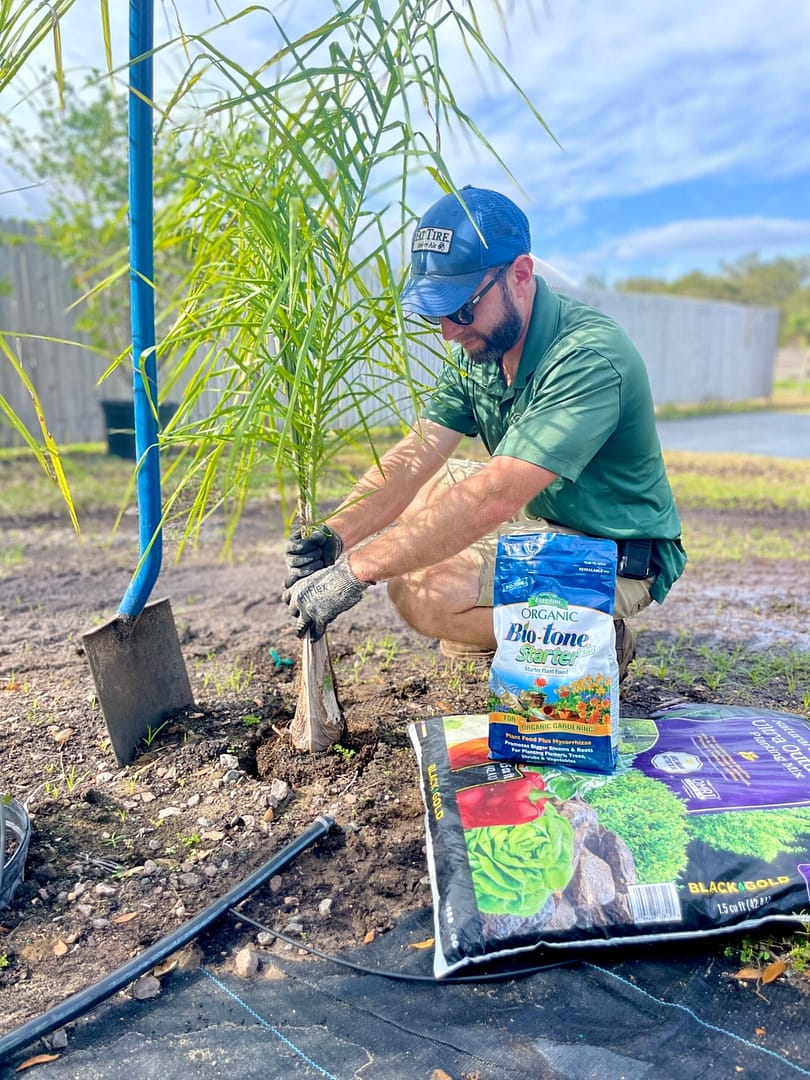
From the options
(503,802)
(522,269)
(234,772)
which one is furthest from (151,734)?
(522,269)

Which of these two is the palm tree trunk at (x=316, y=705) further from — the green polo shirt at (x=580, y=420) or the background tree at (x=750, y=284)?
the background tree at (x=750, y=284)

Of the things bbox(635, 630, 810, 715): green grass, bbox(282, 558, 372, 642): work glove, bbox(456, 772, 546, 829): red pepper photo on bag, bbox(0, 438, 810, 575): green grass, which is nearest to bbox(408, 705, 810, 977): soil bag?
bbox(456, 772, 546, 829): red pepper photo on bag

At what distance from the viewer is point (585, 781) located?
1.82 m

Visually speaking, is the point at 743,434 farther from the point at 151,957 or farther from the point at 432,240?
the point at 151,957

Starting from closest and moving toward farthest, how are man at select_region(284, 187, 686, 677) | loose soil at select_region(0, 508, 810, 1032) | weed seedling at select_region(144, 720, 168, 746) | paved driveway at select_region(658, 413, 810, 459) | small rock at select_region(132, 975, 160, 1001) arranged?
1. small rock at select_region(132, 975, 160, 1001)
2. loose soil at select_region(0, 508, 810, 1032)
3. man at select_region(284, 187, 686, 677)
4. weed seedling at select_region(144, 720, 168, 746)
5. paved driveway at select_region(658, 413, 810, 459)

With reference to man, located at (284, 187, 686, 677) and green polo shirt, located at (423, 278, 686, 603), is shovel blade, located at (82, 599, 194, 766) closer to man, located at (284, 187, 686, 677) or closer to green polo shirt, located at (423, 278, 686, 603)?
man, located at (284, 187, 686, 677)

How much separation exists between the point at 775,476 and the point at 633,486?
19.8 ft

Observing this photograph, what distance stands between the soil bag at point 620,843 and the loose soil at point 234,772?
161 mm

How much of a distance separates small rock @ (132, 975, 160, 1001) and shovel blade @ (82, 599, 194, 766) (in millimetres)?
702

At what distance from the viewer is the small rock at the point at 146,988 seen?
4.74ft

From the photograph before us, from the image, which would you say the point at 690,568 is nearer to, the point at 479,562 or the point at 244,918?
the point at 479,562

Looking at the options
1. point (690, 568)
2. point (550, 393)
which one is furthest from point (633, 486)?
point (690, 568)

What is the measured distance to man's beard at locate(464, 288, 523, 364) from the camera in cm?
205

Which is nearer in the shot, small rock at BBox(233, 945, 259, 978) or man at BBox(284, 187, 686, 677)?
small rock at BBox(233, 945, 259, 978)
